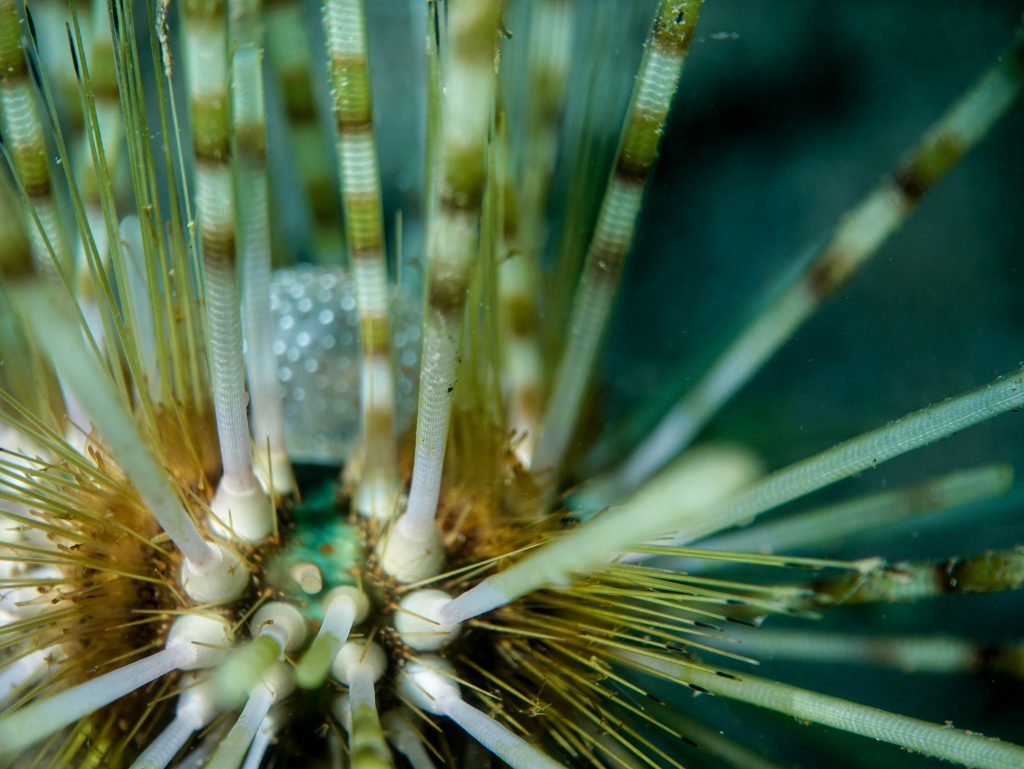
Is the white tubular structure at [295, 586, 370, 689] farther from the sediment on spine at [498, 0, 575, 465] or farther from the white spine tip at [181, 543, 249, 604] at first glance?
the sediment on spine at [498, 0, 575, 465]

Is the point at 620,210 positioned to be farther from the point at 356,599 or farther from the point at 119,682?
the point at 119,682

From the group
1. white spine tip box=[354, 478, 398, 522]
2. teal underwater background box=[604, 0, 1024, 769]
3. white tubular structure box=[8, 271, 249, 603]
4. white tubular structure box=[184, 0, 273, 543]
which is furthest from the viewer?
teal underwater background box=[604, 0, 1024, 769]

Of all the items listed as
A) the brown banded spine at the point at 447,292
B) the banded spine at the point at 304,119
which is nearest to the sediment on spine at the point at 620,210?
the brown banded spine at the point at 447,292

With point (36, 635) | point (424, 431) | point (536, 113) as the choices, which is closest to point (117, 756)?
point (36, 635)

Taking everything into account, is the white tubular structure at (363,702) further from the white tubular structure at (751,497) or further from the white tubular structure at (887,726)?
the white tubular structure at (887,726)

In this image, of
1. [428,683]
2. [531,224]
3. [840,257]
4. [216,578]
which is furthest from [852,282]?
[216,578]

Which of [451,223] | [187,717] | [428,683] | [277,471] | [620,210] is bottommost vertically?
[187,717]

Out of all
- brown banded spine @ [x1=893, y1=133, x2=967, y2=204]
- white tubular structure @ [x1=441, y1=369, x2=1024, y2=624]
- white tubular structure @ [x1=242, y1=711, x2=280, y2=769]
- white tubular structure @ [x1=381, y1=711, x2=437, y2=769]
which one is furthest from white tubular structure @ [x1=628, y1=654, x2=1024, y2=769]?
brown banded spine @ [x1=893, y1=133, x2=967, y2=204]
